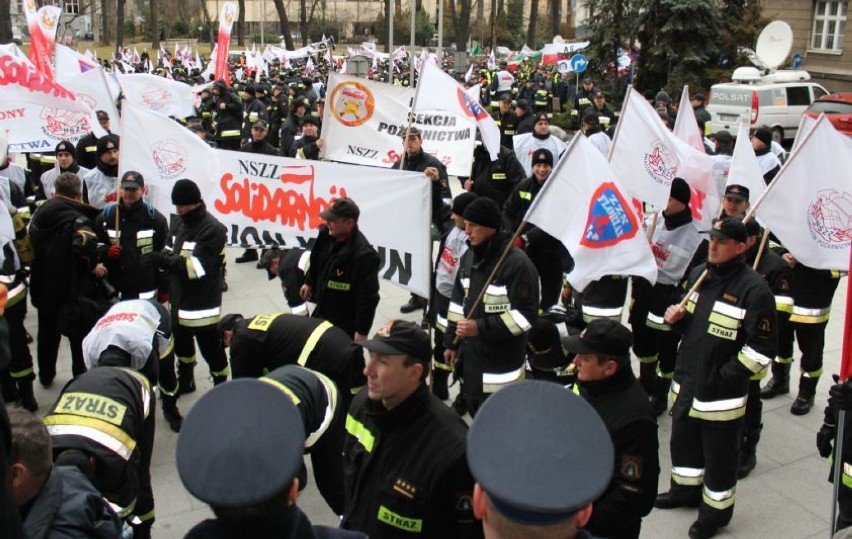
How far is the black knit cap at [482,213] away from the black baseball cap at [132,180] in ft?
9.94

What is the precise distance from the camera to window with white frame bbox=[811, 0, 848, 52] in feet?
102

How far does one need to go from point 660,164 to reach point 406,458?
413 centimetres

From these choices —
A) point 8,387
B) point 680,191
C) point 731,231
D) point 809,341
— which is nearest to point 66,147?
point 8,387

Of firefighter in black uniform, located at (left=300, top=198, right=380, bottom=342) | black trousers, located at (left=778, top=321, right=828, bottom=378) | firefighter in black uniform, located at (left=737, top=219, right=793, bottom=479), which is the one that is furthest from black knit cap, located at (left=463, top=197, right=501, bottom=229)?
black trousers, located at (left=778, top=321, right=828, bottom=378)

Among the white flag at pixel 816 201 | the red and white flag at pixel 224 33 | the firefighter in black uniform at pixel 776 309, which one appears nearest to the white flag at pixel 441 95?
the firefighter in black uniform at pixel 776 309

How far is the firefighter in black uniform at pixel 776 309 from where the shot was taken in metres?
5.94

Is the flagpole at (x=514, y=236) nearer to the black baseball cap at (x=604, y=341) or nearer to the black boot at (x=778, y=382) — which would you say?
the black baseball cap at (x=604, y=341)

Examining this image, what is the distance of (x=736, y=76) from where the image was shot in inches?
949

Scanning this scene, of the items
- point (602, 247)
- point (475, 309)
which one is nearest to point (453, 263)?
point (475, 309)

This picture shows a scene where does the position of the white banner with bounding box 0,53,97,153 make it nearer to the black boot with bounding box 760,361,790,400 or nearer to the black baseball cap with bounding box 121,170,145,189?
the black baseball cap with bounding box 121,170,145,189

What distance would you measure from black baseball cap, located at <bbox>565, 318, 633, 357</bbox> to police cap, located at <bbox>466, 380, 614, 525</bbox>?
72.8 inches

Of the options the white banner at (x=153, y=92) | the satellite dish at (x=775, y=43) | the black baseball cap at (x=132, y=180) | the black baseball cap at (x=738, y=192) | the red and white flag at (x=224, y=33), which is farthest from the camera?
the satellite dish at (x=775, y=43)

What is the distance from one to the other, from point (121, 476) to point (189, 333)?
128 inches

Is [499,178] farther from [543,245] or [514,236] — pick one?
[514,236]
